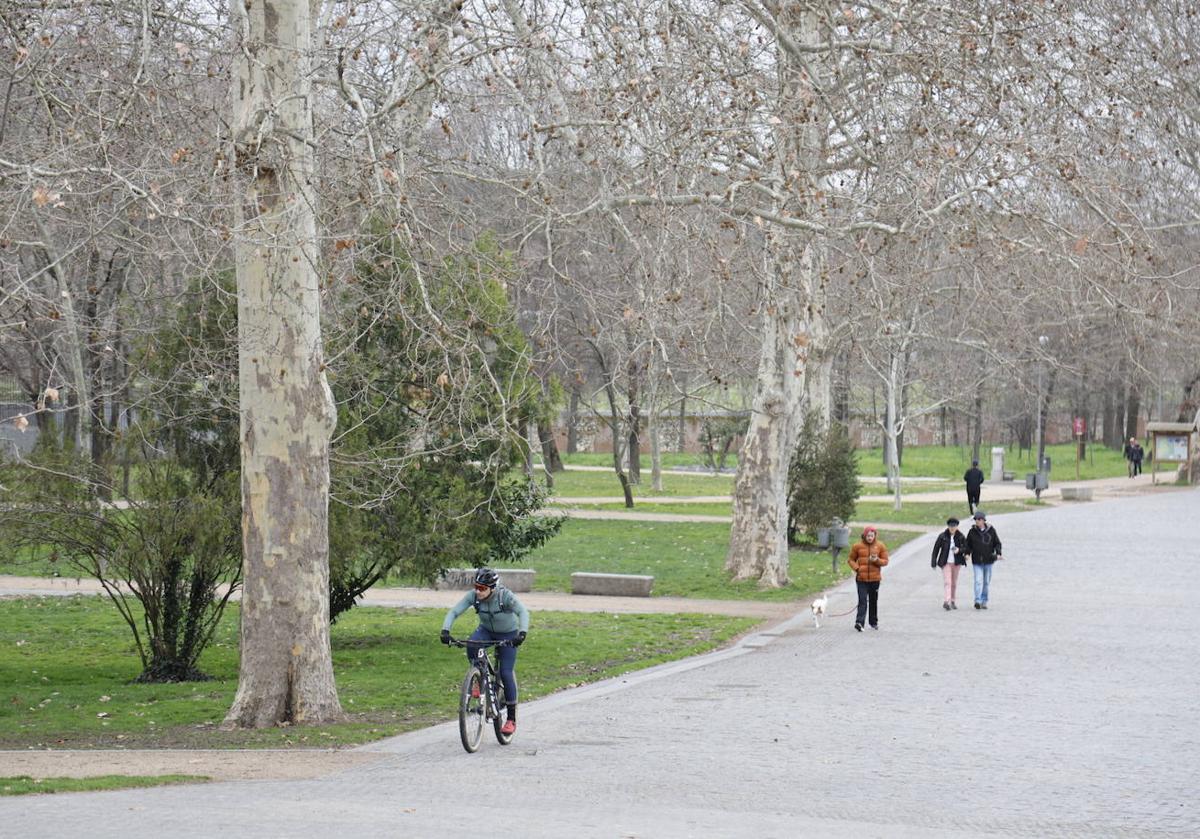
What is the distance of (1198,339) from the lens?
35.6m

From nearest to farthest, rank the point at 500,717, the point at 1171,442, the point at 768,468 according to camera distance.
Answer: the point at 500,717 < the point at 768,468 < the point at 1171,442

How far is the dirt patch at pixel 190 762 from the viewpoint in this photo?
38.0 ft

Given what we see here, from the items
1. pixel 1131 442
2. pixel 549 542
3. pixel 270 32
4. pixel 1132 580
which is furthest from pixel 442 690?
pixel 1131 442

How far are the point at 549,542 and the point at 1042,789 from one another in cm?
2421

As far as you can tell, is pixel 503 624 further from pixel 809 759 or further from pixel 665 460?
pixel 665 460

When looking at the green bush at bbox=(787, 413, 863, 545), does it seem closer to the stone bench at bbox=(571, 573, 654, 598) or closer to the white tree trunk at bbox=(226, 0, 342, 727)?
the stone bench at bbox=(571, 573, 654, 598)

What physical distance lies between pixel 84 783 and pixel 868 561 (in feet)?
38.7

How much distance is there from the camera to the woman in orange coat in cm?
2066

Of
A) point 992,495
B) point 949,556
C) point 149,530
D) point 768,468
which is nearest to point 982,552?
point 949,556

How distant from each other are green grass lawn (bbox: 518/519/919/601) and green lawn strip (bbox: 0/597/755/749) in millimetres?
3795

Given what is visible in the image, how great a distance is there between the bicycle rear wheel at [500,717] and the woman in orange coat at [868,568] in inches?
331

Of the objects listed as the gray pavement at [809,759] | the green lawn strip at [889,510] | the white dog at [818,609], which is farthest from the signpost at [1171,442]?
the white dog at [818,609]

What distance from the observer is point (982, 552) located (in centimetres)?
2320

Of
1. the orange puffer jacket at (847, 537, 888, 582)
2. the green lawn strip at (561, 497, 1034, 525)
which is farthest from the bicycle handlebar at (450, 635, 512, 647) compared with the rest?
the green lawn strip at (561, 497, 1034, 525)
